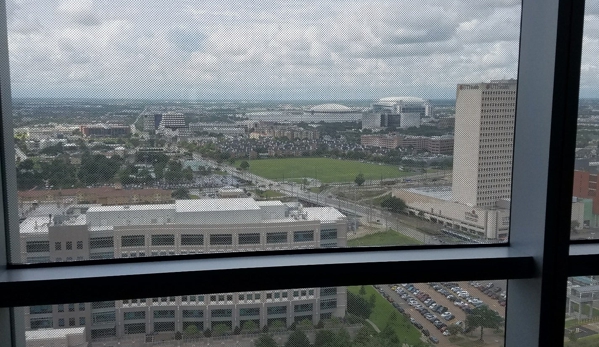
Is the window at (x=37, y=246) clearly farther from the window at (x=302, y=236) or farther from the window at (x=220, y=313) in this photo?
the window at (x=302, y=236)

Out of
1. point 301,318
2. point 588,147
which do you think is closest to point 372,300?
point 301,318

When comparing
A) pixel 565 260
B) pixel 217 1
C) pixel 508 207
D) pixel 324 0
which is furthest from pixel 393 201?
pixel 217 1

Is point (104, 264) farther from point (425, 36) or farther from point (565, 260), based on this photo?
point (565, 260)

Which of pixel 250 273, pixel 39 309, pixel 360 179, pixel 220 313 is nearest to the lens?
pixel 250 273

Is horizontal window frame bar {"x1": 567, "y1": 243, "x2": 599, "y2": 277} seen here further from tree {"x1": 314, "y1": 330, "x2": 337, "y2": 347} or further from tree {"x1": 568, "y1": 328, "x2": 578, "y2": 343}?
tree {"x1": 314, "y1": 330, "x2": 337, "y2": 347}

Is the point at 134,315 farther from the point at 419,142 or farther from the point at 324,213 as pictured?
the point at 419,142

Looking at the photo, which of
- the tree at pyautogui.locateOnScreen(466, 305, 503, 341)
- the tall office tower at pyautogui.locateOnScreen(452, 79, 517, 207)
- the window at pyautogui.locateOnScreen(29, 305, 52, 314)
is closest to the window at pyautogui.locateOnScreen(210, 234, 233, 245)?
the window at pyautogui.locateOnScreen(29, 305, 52, 314)
